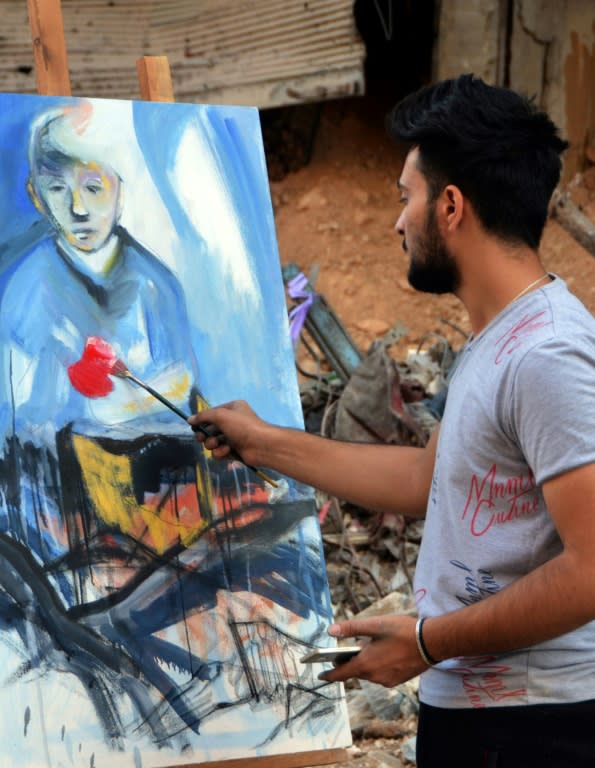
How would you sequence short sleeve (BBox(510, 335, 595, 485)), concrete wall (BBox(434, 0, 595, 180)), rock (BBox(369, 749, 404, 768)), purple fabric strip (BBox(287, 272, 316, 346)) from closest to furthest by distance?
short sleeve (BBox(510, 335, 595, 485)), rock (BBox(369, 749, 404, 768)), purple fabric strip (BBox(287, 272, 316, 346)), concrete wall (BBox(434, 0, 595, 180))

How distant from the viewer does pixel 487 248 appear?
1.78 m

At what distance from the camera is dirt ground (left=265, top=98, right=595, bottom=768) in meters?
6.60

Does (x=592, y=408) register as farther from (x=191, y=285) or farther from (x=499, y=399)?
(x=191, y=285)

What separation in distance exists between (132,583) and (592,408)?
1.20 m

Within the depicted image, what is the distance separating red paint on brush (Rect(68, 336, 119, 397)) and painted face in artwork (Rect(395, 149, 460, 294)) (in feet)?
2.80

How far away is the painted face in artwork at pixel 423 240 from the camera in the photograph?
1.83 metres

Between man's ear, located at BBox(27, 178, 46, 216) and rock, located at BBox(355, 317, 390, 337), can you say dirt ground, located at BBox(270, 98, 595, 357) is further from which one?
man's ear, located at BBox(27, 178, 46, 216)

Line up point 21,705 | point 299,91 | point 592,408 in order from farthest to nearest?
point 299,91, point 21,705, point 592,408

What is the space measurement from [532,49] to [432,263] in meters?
5.17

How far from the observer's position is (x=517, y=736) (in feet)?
5.69

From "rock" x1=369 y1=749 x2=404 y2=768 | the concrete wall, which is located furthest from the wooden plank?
the concrete wall

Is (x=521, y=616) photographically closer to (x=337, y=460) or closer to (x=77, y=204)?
(x=337, y=460)

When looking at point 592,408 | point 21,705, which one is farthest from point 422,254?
point 21,705

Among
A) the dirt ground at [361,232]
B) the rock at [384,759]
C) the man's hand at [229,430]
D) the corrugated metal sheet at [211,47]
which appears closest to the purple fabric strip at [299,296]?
the dirt ground at [361,232]
